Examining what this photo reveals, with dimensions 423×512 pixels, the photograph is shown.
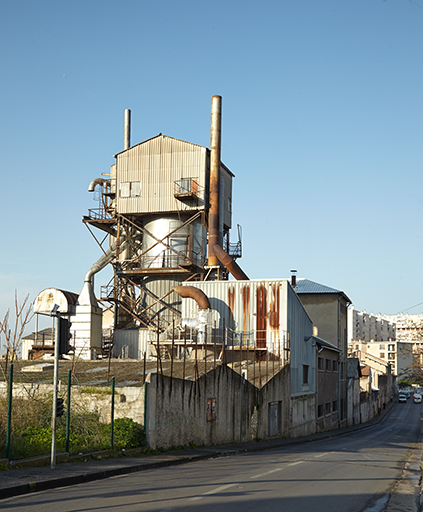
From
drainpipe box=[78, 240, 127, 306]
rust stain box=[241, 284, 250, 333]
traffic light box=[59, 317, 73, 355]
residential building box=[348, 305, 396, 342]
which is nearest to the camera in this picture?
traffic light box=[59, 317, 73, 355]

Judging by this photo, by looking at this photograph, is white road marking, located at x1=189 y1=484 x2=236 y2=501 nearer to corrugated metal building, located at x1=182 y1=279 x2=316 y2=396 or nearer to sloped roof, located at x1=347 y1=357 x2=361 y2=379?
corrugated metal building, located at x1=182 y1=279 x2=316 y2=396

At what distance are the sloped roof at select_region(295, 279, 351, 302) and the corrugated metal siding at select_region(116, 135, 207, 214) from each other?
552 inches

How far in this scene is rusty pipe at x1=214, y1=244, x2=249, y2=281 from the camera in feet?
126

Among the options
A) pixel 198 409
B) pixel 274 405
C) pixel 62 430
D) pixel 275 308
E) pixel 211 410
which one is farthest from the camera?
pixel 275 308

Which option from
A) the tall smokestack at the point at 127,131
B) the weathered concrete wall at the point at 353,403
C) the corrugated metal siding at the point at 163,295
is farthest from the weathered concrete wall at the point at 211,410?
the tall smokestack at the point at 127,131

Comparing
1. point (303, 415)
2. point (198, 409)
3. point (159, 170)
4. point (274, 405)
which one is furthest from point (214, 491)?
point (159, 170)

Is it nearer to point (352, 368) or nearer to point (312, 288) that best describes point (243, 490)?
point (312, 288)

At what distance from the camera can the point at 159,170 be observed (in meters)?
42.3

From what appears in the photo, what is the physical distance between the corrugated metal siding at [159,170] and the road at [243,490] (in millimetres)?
28464

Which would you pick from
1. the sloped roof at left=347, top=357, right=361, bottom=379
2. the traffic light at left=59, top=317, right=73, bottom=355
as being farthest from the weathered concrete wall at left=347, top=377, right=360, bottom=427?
the traffic light at left=59, top=317, right=73, bottom=355

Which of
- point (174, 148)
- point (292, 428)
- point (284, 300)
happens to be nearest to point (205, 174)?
point (174, 148)

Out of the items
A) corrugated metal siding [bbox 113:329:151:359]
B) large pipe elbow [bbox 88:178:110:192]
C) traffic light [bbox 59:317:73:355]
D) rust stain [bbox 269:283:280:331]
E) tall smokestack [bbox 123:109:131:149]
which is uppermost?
tall smokestack [bbox 123:109:131:149]

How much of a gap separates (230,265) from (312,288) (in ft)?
46.4

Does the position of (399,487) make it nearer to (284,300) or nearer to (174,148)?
(284,300)
